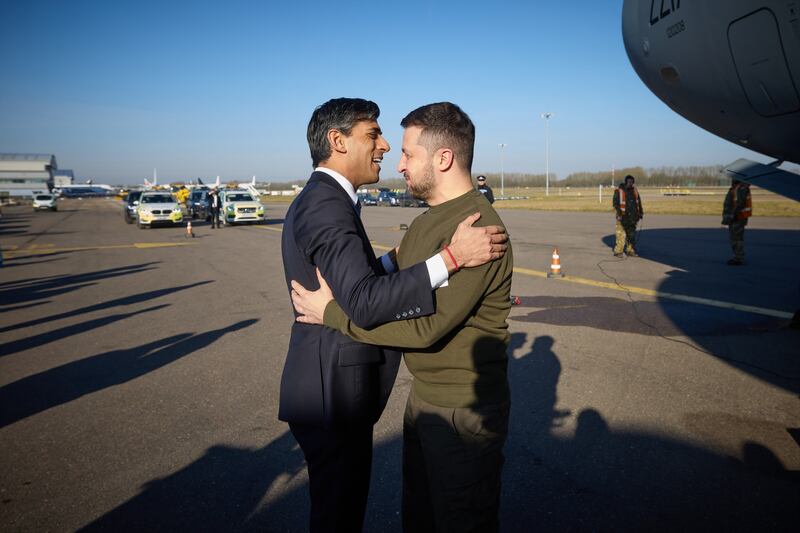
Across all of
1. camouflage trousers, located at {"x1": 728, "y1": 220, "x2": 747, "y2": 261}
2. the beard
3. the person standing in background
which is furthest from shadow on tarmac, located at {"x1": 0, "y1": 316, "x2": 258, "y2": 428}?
camouflage trousers, located at {"x1": 728, "y1": 220, "x2": 747, "y2": 261}

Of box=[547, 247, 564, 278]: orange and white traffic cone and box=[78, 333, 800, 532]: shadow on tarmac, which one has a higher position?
box=[547, 247, 564, 278]: orange and white traffic cone

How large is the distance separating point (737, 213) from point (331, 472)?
11.4 m

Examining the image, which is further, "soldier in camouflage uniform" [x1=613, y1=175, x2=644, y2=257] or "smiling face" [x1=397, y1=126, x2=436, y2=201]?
"soldier in camouflage uniform" [x1=613, y1=175, x2=644, y2=257]

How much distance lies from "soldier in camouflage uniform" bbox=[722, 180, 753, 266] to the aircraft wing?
13.6 ft

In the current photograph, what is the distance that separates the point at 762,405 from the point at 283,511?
4007 millimetres

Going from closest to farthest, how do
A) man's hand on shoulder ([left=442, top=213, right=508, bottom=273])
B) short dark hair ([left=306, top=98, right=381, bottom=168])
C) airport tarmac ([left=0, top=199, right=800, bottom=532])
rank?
man's hand on shoulder ([left=442, top=213, right=508, bottom=273]) → short dark hair ([left=306, top=98, right=381, bottom=168]) → airport tarmac ([left=0, top=199, right=800, bottom=532])

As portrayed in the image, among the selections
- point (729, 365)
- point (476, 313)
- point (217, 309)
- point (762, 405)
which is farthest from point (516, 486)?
point (217, 309)

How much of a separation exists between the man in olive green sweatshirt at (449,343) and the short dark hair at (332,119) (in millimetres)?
262

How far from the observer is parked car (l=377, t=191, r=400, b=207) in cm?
Result: 4984

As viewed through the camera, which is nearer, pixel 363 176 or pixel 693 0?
pixel 363 176

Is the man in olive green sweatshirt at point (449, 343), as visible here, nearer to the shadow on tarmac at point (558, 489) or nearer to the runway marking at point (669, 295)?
the shadow on tarmac at point (558, 489)

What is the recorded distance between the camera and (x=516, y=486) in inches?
119

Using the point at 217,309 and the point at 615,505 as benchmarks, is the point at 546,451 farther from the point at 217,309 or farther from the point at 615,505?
the point at 217,309

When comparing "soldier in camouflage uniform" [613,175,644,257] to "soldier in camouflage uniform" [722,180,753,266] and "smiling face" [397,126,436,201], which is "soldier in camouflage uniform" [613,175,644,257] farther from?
"smiling face" [397,126,436,201]
